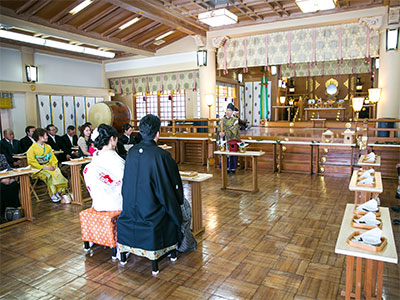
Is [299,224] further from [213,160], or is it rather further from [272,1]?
[272,1]

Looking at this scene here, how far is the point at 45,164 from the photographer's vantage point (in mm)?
5453

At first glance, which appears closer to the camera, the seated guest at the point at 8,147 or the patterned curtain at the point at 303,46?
the seated guest at the point at 8,147

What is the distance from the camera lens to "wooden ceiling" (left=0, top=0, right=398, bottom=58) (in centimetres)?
704

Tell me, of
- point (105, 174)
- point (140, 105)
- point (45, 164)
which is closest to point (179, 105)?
point (140, 105)

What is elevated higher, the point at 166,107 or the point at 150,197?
the point at 166,107

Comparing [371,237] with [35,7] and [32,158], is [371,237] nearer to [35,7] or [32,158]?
[32,158]

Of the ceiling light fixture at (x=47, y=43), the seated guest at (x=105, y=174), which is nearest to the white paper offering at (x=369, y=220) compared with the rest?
the seated guest at (x=105, y=174)

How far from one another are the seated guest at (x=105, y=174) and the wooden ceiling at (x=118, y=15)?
4.54 meters

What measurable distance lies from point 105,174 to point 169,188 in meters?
0.79

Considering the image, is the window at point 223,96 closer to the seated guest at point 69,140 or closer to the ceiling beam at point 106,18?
the ceiling beam at point 106,18

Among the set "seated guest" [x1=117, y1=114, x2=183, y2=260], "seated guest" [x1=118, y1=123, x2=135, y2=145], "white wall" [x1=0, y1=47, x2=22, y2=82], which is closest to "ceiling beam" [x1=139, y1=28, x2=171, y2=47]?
"white wall" [x1=0, y1=47, x2=22, y2=82]

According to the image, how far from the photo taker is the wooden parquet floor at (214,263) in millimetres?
2693

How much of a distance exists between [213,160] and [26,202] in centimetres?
517

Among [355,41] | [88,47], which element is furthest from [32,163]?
[355,41]
